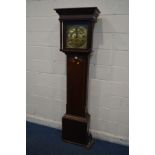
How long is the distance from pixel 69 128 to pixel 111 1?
4.99 ft

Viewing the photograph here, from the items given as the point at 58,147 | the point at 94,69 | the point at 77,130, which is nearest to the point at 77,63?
the point at 94,69

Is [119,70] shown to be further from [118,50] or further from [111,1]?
[111,1]

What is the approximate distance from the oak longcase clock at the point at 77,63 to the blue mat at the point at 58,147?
86 millimetres

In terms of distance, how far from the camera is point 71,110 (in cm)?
233

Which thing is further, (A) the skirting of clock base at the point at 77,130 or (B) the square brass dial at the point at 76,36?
(A) the skirting of clock base at the point at 77,130

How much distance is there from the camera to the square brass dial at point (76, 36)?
211cm

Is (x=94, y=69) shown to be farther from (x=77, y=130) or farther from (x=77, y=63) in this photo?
(x=77, y=130)

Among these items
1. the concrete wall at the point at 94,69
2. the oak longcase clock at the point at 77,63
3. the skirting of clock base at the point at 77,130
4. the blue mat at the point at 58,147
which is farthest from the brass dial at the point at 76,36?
the blue mat at the point at 58,147

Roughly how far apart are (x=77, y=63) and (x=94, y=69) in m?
0.26

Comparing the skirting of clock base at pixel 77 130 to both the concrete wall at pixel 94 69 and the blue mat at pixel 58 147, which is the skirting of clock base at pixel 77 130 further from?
the concrete wall at pixel 94 69

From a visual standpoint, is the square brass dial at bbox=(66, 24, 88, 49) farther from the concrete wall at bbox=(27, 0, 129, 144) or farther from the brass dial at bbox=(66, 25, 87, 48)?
the concrete wall at bbox=(27, 0, 129, 144)
